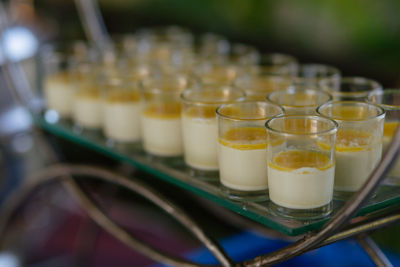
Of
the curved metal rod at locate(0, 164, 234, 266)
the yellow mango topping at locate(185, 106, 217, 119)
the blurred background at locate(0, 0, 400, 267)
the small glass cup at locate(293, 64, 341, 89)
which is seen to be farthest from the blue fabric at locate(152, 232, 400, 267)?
the yellow mango topping at locate(185, 106, 217, 119)

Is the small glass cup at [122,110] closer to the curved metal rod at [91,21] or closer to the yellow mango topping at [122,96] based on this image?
the yellow mango topping at [122,96]

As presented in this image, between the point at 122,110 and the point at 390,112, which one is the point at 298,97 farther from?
the point at 122,110

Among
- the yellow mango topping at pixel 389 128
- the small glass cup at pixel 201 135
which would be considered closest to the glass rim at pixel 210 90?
the small glass cup at pixel 201 135

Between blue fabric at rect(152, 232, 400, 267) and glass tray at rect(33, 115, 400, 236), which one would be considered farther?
blue fabric at rect(152, 232, 400, 267)

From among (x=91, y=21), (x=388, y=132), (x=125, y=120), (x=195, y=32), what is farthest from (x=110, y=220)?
(x=195, y=32)

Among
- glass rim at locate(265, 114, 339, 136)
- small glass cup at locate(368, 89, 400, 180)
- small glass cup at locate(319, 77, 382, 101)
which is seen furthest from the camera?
small glass cup at locate(319, 77, 382, 101)

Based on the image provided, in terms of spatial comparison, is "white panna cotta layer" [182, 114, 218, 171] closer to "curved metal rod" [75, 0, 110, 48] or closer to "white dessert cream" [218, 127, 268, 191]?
"white dessert cream" [218, 127, 268, 191]
